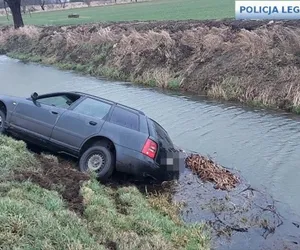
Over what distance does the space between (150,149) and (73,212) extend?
2676 millimetres

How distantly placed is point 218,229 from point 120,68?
1934 cm

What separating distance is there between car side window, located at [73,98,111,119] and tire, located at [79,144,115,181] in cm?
75

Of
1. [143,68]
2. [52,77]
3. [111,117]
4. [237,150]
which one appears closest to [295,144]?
[237,150]

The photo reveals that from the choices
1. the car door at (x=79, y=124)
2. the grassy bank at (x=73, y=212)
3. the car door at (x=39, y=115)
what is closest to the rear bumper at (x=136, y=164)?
the grassy bank at (x=73, y=212)

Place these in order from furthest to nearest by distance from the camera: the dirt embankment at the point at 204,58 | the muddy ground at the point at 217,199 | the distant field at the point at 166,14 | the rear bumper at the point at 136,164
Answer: the distant field at the point at 166,14, the dirt embankment at the point at 204,58, the rear bumper at the point at 136,164, the muddy ground at the point at 217,199

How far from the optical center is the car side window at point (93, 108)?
10.6 meters

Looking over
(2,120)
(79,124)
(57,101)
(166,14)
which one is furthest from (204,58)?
(166,14)

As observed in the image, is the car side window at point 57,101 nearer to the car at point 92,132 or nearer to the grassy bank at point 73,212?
the car at point 92,132

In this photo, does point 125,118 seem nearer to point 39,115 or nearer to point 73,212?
point 39,115

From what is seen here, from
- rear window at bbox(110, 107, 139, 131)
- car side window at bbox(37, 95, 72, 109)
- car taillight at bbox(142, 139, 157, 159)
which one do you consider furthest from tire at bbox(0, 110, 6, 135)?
car taillight at bbox(142, 139, 157, 159)

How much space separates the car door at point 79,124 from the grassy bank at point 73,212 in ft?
1.54

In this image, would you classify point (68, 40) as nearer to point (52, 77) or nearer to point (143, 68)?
point (52, 77)

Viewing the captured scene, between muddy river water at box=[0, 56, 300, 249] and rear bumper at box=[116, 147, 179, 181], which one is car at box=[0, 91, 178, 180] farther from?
muddy river water at box=[0, 56, 300, 249]

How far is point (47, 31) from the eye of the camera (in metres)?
40.5
